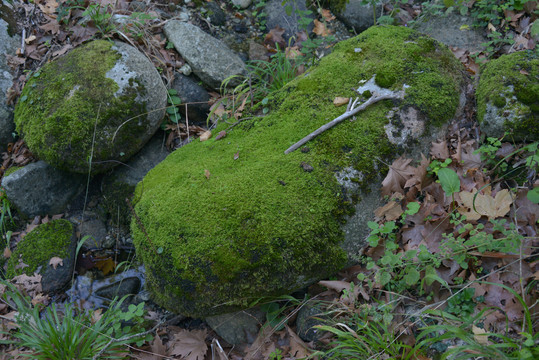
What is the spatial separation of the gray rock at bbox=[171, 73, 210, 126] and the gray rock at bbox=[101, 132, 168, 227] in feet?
1.80

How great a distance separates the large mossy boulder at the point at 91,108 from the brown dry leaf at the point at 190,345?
6.77 ft

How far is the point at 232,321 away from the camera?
10.4ft

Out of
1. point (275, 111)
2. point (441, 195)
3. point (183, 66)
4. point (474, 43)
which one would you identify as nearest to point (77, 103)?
point (183, 66)

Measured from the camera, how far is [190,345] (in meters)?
3.08

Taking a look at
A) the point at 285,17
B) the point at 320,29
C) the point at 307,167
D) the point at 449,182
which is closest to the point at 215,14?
the point at 285,17

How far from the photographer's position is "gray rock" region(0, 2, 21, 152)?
4.62m

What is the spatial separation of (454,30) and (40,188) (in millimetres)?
5291

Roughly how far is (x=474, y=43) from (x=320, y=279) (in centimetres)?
352

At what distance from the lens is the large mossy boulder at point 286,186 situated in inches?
106

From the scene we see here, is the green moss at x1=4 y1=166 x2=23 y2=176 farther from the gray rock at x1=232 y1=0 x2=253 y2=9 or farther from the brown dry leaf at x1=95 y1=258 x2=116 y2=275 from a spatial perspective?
the gray rock at x1=232 y1=0 x2=253 y2=9

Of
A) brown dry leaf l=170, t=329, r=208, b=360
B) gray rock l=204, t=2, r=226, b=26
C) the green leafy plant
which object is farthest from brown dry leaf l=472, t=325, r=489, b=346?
gray rock l=204, t=2, r=226, b=26

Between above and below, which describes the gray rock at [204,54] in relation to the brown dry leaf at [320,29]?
above

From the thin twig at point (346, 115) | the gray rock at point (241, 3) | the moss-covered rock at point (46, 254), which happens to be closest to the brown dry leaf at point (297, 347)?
the thin twig at point (346, 115)

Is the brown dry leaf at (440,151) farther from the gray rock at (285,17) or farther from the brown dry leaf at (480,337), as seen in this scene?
the gray rock at (285,17)
